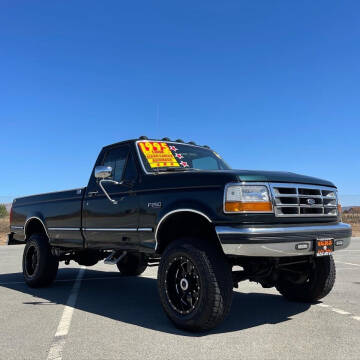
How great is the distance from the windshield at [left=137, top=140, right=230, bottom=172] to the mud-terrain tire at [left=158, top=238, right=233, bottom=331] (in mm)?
1357

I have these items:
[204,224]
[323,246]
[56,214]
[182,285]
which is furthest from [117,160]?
[323,246]

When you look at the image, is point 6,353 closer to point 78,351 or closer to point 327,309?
point 78,351

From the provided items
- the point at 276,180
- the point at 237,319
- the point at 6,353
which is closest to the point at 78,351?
the point at 6,353

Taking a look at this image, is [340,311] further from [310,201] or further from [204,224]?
[204,224]

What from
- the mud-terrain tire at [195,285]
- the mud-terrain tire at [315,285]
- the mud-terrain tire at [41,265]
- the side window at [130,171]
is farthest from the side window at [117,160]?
the mud-terrain tire at [315,285]

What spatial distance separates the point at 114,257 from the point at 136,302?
68 centimetres

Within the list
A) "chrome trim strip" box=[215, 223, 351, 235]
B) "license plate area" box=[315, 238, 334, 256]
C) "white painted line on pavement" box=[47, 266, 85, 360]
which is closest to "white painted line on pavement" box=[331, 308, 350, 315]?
"license plate area" box=[315, 238, 334, 256]

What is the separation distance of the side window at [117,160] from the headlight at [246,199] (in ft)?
6.84

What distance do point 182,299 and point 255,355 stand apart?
1.15 meters

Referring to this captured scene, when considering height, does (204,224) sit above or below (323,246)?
above

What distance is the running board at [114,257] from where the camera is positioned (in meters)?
5.42

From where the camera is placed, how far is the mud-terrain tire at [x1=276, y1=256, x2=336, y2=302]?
5.20m

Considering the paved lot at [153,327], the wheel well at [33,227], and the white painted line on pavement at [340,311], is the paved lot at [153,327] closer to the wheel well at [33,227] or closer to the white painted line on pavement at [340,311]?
the white painted line on pavement at [340,311]

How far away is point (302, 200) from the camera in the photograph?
4.45m
